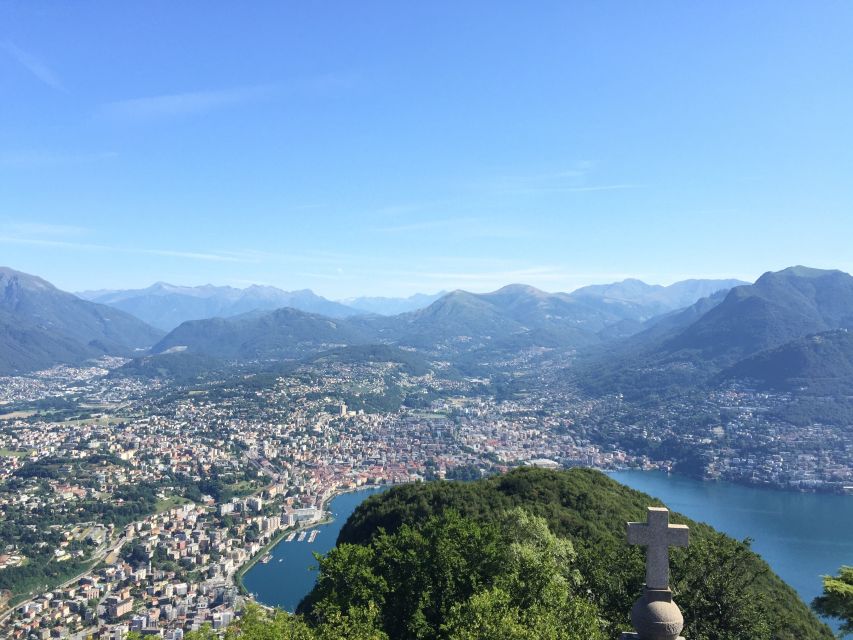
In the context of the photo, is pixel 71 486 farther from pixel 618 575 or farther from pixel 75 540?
pixel 618 575

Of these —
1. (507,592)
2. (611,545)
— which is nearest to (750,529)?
(611,545)

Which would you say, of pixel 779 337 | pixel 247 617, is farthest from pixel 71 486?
pixel 779 337

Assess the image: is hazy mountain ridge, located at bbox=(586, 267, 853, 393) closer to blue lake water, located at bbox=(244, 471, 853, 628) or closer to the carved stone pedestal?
blue lake water, located at bbox=(244, 471, 853, 628)

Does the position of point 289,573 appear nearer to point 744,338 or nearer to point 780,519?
point 780,519

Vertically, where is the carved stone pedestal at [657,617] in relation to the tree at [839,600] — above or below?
above

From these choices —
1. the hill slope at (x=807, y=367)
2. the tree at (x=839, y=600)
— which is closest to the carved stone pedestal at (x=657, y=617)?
the tree at (x=839, y=600)

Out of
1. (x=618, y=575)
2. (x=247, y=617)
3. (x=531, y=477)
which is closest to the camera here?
(x=247, y=617)

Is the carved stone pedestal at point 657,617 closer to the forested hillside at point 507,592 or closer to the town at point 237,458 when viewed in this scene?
the forested hillside at point 507,592
